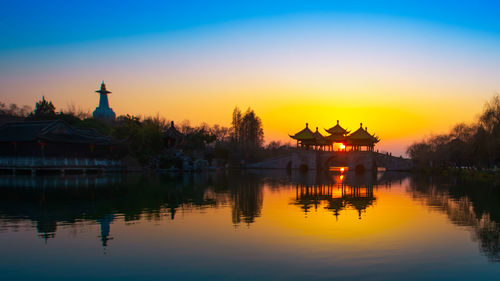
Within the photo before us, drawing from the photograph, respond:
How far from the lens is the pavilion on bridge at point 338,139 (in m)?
59.1

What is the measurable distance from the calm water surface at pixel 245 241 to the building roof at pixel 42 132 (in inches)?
953

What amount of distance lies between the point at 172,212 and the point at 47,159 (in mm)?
29596

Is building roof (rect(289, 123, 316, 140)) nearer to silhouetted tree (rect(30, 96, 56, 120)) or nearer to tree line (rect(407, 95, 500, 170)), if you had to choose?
tree line (rect(407, 95, 500, 170))

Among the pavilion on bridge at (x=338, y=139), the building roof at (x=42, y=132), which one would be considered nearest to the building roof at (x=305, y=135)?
the pavilion on bridge at (x=338, y=139)

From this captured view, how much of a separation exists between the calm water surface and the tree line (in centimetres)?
1999

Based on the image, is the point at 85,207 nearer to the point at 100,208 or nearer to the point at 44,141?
the point at 100,208

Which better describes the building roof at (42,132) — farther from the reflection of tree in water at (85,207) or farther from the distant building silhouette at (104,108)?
the distant building silhouette at (104,108)

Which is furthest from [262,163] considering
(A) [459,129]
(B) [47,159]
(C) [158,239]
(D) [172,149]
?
(C) [158,239]

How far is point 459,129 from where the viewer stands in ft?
156

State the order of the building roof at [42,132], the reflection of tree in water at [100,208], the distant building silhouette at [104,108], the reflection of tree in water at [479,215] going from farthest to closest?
the distant building silhouette at [104,108]
the building roof at [42,132]
the reflection of tree in water at [100,208]
the reflection of tree in water at [479,215]

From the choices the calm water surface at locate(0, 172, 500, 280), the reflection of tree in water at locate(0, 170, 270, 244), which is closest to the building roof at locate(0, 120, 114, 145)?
the reflection of tree in water at locate(0, 170, 270, 244)

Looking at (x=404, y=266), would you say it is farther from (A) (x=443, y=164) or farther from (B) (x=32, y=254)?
(A) (x=443, y=164)

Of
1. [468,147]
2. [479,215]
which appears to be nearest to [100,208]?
[479,215]

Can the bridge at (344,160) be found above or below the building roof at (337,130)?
below
